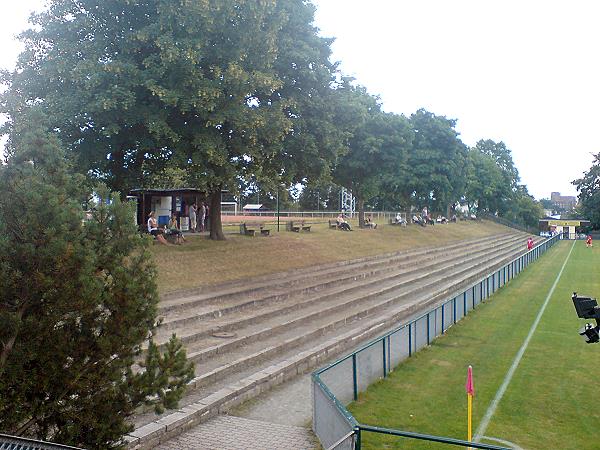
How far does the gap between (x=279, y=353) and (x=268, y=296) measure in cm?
531

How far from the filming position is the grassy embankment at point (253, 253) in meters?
20.8

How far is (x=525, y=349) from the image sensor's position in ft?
58.2

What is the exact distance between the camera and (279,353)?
14.9m

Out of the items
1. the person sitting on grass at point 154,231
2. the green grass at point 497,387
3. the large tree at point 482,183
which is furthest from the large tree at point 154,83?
the large tree at point 482,183

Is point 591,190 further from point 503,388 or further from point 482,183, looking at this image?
point 503,388

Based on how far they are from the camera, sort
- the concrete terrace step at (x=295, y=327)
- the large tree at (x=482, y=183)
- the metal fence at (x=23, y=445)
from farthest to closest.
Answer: the large tree at (x=482, y=183)
the concrete terrace step at (x=295, y=327)
the metal fence at (x=23, y=445)

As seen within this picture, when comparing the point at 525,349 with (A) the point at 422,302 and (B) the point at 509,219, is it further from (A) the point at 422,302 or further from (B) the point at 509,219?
(B) the point at 509,219

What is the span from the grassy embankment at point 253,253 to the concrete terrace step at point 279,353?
4.03 metres

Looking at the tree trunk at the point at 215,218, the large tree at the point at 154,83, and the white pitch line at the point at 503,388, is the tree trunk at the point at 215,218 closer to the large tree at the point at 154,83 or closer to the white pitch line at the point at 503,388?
the large tree at the point at 154,83

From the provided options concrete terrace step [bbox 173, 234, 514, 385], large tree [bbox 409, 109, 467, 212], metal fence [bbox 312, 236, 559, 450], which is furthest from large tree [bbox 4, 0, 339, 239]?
large tree [bbox 409, 109, 467, 212]

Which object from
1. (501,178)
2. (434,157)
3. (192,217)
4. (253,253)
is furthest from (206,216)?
(501,178)

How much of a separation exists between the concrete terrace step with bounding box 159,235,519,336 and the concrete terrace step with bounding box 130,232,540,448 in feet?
4.62

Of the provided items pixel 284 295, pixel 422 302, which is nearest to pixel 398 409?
pixel 284 295

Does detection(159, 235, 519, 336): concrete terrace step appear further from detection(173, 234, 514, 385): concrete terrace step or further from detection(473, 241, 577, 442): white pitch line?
detection(473, 241, 577, 442): white pitch line
